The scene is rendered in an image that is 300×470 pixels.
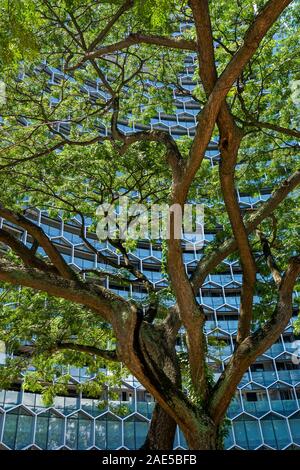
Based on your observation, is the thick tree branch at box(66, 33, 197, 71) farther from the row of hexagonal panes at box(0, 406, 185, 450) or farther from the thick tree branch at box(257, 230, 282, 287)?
the row of hexagonal panes at box(0, 406, 185, 450)

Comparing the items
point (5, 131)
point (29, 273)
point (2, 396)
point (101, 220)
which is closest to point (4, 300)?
point (101, 220)

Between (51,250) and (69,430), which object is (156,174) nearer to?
(51,250)

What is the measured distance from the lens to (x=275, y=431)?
2370cm

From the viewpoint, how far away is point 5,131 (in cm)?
898

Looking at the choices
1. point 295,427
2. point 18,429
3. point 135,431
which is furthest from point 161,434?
point 295,427

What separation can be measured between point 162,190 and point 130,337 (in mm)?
4995

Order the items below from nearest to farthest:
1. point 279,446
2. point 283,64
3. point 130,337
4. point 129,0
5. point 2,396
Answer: point 130,337
point 129,0
point 283,64
point 2,396
point 279,446

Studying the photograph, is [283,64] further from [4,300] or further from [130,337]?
[4,300]

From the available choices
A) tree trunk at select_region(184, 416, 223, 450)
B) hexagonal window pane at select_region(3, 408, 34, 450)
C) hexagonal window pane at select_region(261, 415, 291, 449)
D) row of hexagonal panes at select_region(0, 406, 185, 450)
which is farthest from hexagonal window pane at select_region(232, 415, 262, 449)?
tree trunk at select_region(184, 416, 223, 450)

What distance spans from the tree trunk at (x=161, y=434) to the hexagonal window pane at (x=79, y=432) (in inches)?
681

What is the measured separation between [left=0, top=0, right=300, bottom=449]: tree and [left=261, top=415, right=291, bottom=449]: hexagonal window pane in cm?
1689

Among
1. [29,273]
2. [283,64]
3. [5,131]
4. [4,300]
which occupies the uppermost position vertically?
[283,64]

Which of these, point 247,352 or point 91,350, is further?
point 91,350

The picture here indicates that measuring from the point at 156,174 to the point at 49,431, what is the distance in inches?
625
